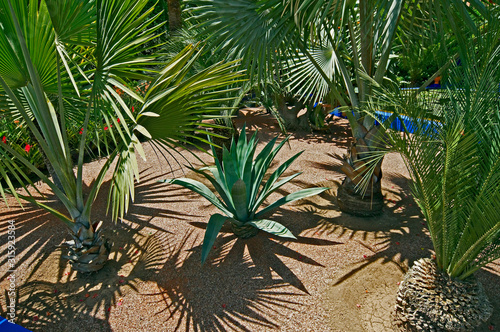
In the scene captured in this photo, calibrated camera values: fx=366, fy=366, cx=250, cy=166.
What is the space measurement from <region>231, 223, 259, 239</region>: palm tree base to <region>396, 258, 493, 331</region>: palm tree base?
1.49m

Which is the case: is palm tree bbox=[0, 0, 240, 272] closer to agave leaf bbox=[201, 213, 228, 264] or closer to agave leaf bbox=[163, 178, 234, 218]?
agave leaf bbox=[201, 213, 228, 264]

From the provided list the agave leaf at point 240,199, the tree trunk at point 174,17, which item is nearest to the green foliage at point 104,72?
the agave leaf at point 240,199

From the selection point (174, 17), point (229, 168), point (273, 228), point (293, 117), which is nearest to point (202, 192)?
point (229, 168)

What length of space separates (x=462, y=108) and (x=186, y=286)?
2.50 meters

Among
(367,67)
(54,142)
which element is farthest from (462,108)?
(54,142)

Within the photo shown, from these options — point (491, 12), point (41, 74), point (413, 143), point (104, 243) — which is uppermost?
point (491, 12)

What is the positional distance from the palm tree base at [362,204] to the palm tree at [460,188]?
1.33m

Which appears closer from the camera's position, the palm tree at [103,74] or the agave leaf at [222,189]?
the palm tree at [103,74]

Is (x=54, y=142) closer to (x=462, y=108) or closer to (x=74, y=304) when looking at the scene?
(x=74, y=304)

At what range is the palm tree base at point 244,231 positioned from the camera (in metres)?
3.54

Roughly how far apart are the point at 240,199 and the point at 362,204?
1402 mm

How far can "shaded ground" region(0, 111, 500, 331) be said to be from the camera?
2723 millimetres

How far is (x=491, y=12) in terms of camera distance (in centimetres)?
235

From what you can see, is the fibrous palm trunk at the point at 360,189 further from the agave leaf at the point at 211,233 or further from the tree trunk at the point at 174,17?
the tree trunk at the point at 174,17
